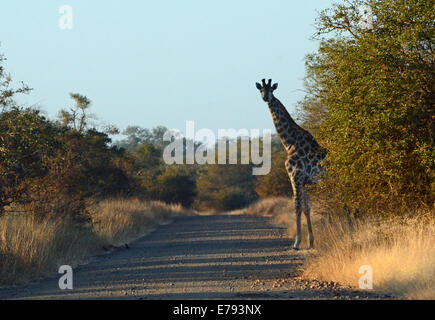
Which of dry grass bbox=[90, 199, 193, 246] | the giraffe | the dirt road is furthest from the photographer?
dry grass bbox=[90, 199, 193, 246]

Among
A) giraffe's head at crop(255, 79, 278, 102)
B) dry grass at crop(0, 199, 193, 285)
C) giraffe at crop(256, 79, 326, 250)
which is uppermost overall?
giraffe's head at crop(255, 79, 278, 102)

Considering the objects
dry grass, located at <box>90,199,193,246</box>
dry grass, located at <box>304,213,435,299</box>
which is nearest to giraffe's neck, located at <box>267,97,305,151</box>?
dry grass, located at <box>304,213,435,299</box>

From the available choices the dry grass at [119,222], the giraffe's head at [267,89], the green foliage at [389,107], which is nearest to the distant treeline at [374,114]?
the green foliage at [389,107]

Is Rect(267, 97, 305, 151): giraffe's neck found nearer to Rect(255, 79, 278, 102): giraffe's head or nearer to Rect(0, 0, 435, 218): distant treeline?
Rect(255, 79, 278, 102): giraffe's head

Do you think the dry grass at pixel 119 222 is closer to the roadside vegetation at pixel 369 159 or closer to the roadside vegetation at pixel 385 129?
the roadside vegetation at pixel 369 159

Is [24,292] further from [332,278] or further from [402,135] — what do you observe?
[402,135]

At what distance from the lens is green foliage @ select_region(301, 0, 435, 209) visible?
11.4 meters

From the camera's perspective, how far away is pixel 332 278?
33.7 feet

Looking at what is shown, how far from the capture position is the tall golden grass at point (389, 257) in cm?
879

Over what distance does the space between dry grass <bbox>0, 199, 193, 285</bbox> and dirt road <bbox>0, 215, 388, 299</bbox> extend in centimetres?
46

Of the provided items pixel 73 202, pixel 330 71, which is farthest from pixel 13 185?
pixel 330 71

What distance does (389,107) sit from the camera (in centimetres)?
1140

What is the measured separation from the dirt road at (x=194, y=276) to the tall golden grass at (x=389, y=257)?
37cm
